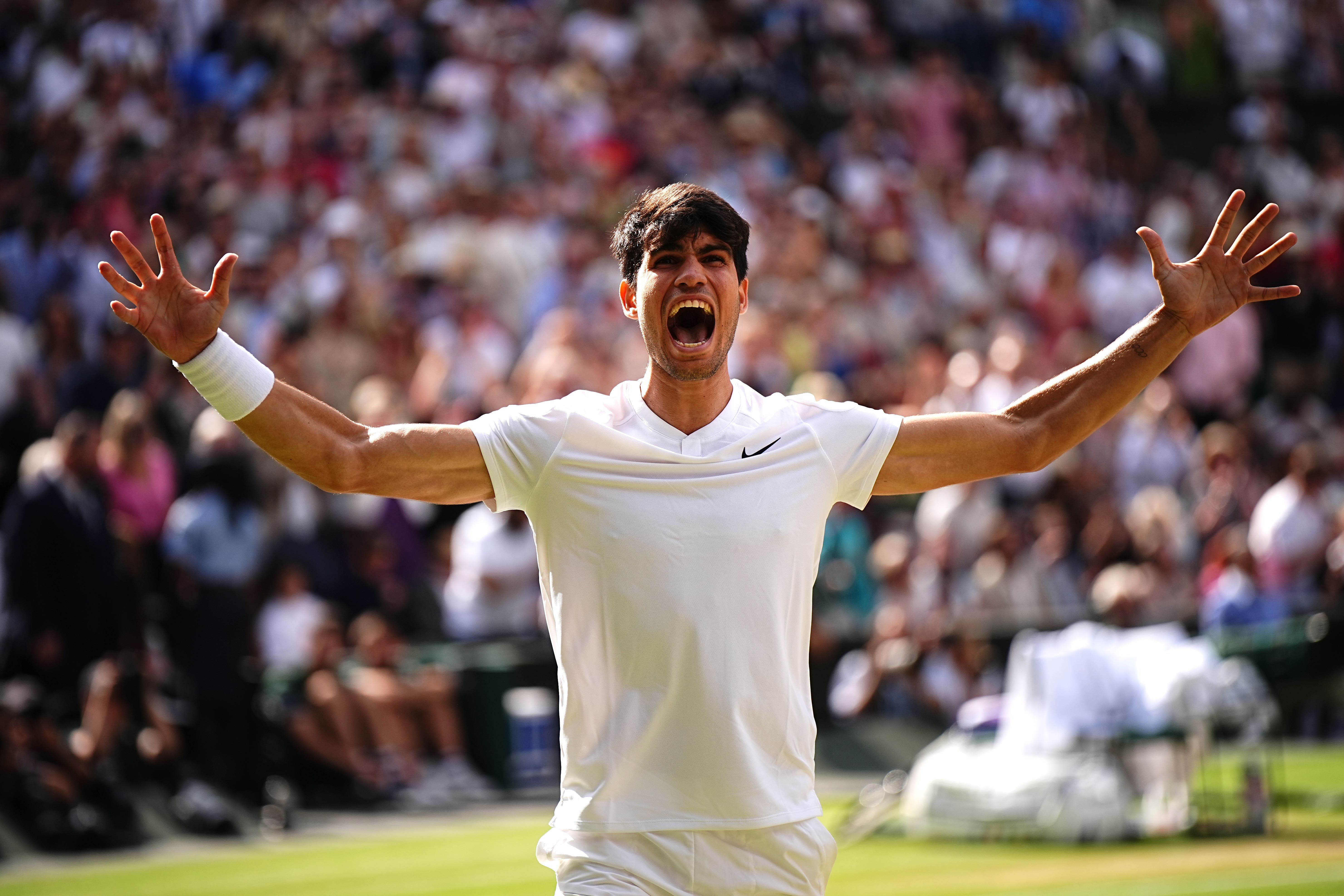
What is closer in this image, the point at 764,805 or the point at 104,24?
the point at 764,805

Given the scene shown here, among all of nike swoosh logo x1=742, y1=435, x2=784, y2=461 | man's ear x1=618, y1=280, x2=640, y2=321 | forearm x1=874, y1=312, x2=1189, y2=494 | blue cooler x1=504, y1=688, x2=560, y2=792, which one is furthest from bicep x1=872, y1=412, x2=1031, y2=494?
blue cooler x1=504, y1=688, x2=560, y2=792

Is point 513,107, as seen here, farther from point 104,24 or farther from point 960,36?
point 960,36

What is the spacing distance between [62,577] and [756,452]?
23.9 ft

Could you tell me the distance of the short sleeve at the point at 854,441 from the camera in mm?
3893

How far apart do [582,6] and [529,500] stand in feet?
53.2

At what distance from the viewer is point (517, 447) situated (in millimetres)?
3777

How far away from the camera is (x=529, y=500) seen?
12.5 feet

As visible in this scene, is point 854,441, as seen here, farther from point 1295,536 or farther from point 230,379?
point 1295,536

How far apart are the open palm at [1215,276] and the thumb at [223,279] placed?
6.45 feet


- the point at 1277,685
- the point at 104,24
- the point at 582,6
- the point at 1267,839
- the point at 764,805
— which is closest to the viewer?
the point at 764,805

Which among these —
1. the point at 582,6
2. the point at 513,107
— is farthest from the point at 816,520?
the point at 582,6

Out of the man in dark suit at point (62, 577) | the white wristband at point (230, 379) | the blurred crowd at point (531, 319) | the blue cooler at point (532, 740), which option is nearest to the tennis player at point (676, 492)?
the white wristband at point (230, 379)

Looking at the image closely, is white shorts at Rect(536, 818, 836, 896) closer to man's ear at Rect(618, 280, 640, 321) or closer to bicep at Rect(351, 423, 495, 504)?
bicep at Rect(351, 423, 495, 504)

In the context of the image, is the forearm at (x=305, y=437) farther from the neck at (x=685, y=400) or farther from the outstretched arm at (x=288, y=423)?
the neck at (x=685, y=400)
